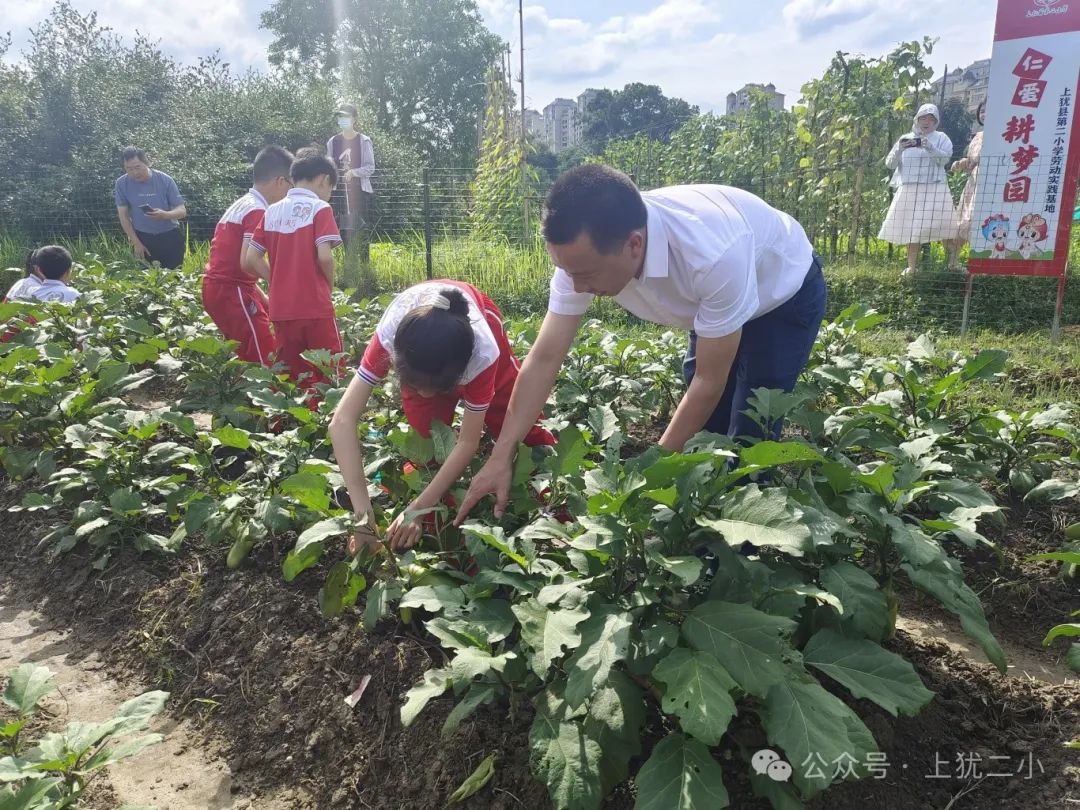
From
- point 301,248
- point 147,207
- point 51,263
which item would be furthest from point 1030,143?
point 147,207

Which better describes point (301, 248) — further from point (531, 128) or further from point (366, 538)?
point (531, 128)

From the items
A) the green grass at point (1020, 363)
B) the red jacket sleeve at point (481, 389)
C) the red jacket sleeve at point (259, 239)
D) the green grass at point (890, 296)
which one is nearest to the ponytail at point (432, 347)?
the red jacket sleeve at point (481, 389)

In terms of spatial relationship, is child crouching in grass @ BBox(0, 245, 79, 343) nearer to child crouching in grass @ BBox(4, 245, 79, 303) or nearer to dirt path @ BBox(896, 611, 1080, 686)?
child crouching in grass @ BBox(4, 245, 79, 303)

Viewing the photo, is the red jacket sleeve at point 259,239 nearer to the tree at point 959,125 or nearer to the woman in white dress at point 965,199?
the woman in white dress at point 965,199

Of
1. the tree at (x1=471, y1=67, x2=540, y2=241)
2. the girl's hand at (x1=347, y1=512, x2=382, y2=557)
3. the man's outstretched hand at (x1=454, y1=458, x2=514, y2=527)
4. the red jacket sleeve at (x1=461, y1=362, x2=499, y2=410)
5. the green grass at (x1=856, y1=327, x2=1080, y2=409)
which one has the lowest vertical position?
the green grass at (x1=856, y1=327, x2=1080, y2=409)

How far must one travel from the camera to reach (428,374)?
231 centimetres

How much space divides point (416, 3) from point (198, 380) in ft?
115

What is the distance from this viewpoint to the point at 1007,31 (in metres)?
5.68

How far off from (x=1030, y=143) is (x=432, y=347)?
5663 millimetres

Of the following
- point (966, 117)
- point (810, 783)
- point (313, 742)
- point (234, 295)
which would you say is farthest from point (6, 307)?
point (966, 117)

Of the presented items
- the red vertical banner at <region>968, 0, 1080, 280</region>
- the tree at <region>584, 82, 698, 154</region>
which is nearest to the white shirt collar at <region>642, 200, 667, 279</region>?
the red vertical banner at <region>968, 0, 1080, 280</region>

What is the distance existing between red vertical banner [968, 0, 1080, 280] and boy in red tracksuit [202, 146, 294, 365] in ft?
17.2

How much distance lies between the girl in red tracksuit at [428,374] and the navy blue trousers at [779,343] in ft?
2.60

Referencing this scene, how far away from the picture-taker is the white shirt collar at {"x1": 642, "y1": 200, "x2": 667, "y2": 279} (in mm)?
2221
